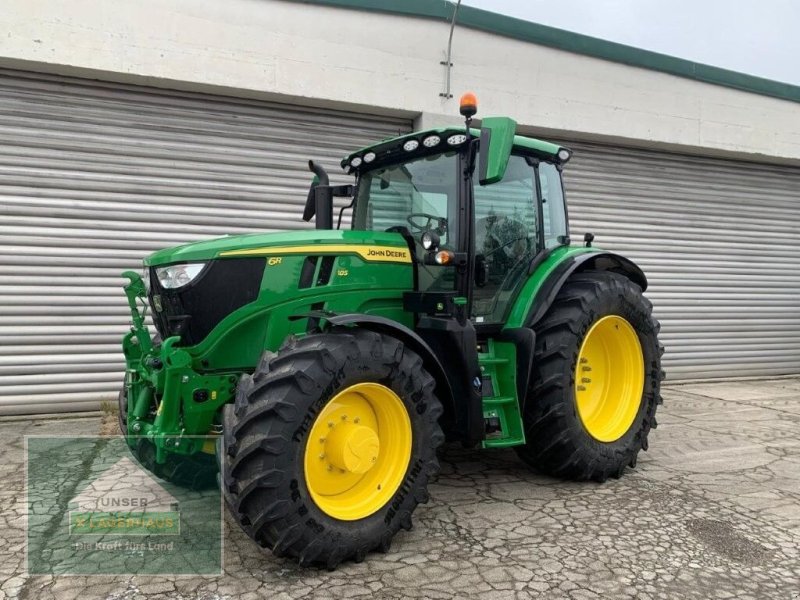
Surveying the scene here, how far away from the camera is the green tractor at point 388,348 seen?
2725 millimetres

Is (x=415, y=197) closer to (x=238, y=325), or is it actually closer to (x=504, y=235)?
(x=504, y=235)

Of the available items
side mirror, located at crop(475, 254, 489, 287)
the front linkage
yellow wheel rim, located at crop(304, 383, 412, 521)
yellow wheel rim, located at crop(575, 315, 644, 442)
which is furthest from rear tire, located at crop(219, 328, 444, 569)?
yellow wheel rim, located at crop(575, 315, 644, 442)

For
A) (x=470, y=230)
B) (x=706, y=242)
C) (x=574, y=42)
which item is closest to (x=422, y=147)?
(x=470, y=230)

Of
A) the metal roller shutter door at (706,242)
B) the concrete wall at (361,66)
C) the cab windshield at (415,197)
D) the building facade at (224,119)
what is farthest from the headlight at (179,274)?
the metal roller shutter door at (706,242)

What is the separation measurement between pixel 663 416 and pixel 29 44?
6587 millimetres

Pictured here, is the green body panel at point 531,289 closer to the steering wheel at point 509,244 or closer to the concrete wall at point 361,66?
the steering wheel at point 509,244

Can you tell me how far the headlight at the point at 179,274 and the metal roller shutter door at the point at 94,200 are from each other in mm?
A: 2967

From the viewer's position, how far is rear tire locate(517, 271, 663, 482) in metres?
3.77

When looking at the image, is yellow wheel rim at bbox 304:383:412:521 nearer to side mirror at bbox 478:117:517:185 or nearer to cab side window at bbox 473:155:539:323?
cab side window at bbox 473:155:539:323

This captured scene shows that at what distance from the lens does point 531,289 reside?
3926mm

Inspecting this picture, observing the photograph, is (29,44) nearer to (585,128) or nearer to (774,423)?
(585,128)

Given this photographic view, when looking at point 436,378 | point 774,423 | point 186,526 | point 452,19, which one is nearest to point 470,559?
point 436,378

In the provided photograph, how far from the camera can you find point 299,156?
6371mm

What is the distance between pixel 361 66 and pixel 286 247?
3.68 meters
